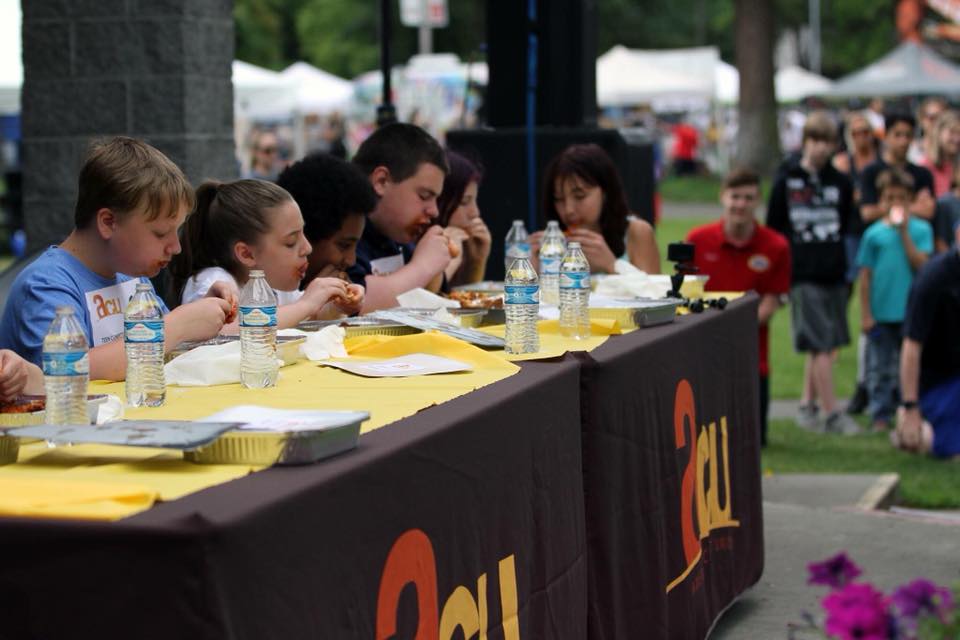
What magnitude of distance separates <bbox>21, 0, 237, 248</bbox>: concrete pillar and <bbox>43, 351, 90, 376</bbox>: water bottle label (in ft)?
15.1

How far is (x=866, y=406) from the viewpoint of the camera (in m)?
10.8

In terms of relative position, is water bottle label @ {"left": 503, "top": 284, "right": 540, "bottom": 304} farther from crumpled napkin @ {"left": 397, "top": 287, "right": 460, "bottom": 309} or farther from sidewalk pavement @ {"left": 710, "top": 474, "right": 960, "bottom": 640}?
sidewalk pavement @ {"left": 710, "top": 474, "right": 960, "bottom": 640}

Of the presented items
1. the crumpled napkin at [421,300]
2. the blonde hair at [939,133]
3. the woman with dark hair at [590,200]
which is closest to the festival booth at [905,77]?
the blonde hair at [939,133]

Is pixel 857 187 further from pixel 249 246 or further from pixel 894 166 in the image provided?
pixel 249 246

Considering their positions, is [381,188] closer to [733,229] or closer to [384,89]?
[384,89]

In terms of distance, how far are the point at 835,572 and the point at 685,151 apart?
147 ft

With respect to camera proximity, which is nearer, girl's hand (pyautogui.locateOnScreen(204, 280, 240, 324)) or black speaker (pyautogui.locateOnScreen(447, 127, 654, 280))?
girl's hand (pyautogui.locateOnScreen(204, 280, 240, 324))

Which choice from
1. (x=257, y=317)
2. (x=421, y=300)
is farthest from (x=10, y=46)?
(x=257, y=317)

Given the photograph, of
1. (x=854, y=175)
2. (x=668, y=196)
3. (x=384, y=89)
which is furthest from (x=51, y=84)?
(x=668, y=196)

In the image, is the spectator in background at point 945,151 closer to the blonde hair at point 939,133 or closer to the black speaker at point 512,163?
the blonde hair at point 939,133

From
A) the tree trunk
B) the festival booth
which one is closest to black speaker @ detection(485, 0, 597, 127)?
the festival booth

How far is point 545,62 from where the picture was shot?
359 inches

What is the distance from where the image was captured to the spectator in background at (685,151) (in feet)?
151

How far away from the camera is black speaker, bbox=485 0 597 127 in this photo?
910 cm
